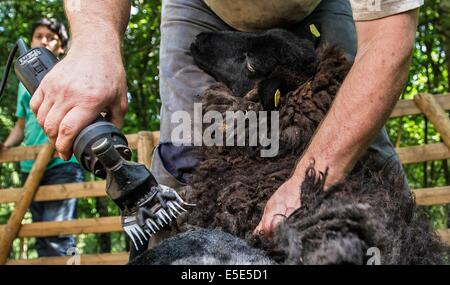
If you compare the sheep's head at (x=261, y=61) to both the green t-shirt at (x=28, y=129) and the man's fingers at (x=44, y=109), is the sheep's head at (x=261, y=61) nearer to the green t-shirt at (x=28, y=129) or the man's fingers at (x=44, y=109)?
the man's fingers at (x=44, y=109)

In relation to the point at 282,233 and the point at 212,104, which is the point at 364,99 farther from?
the point at 212,104

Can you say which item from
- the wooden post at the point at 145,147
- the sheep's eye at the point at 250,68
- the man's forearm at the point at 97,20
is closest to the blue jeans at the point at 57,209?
the wooden post at the point at 145,147

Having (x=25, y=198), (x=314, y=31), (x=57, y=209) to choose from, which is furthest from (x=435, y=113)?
(x=25, y=198)

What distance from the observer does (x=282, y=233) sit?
1646 mm

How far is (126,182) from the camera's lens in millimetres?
1695

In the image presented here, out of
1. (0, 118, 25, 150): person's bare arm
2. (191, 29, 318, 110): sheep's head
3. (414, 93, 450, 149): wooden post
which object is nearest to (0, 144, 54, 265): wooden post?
(0, 118, 25, 150): person's bare arm

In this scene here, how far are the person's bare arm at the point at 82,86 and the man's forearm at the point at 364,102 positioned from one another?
24.5 inches

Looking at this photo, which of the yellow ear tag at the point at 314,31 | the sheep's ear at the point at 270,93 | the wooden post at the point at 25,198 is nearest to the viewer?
the sheep's ear at the point at 270,93

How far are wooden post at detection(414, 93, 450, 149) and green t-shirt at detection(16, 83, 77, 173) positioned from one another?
3528 millimetres

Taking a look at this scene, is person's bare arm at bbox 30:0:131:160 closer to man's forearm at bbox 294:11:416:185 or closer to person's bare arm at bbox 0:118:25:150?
man's forearm at bbox 294:11:416:185

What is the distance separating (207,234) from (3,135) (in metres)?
8.22

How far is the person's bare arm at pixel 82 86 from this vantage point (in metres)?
1.72

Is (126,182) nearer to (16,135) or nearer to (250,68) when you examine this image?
(250,68)
